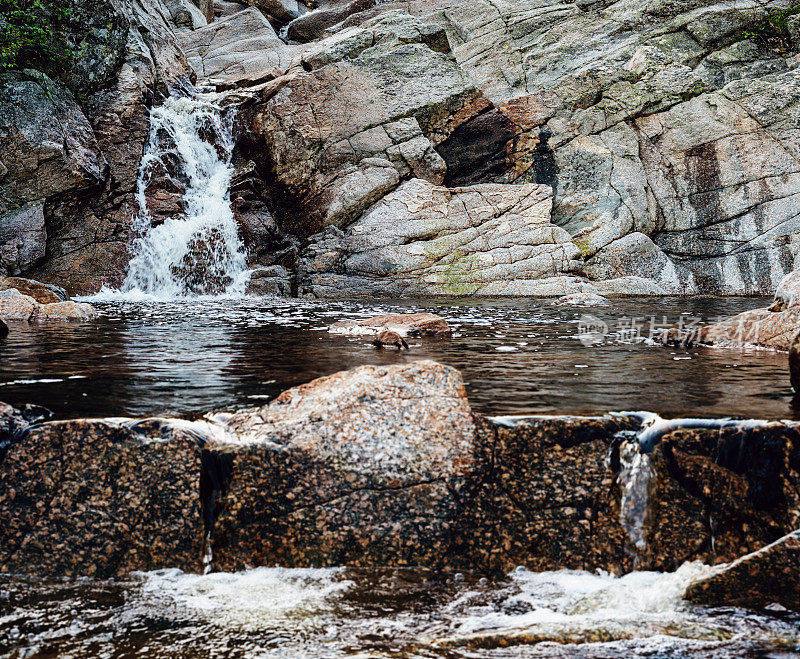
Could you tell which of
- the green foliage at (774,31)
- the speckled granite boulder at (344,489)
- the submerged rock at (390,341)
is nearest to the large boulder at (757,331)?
the submerged rock at (390,341)

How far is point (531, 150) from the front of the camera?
23.5m

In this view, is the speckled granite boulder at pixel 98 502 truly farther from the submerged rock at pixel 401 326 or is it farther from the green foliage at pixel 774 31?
the green foliage at pixel 774 31

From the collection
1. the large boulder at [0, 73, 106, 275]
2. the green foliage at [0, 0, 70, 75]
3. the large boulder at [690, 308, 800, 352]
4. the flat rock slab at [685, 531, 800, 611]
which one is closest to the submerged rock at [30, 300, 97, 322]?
the large boulder at [0, 73, 106, 275]

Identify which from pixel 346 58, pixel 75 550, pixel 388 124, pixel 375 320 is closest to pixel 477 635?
pixel 75 550

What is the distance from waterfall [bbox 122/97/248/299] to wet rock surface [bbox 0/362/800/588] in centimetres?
1650

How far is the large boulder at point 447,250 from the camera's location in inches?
793

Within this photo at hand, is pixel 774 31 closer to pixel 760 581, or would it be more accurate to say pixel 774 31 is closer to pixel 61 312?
pixel 61 312

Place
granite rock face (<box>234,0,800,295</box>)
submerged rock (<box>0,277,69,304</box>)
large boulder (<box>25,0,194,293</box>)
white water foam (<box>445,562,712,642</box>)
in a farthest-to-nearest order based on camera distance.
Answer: granite rock face (<box>234,0,800,295</box>) < large boulder (<box>25,0,194,293</box>) < submerged rock (<box>0,277,69,304</box>) < white water foam (<box>445,562,712,642</box>)

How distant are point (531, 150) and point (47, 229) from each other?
17739 mm

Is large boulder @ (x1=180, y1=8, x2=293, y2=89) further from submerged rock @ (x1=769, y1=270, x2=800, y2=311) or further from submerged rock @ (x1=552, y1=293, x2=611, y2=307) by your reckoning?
submerged rock @ (x1=769, y1=270, x2=800, y2=311)

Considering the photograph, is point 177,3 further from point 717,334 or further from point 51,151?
point 717,334

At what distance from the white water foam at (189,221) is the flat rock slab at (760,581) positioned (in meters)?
17.5

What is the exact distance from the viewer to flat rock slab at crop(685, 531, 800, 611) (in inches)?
123

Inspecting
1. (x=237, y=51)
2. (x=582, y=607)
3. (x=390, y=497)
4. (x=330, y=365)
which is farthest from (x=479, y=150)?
(x=582, y=607)
